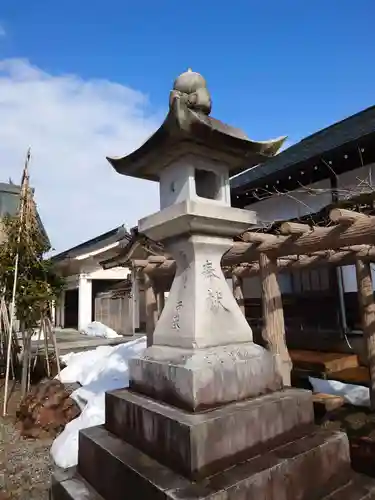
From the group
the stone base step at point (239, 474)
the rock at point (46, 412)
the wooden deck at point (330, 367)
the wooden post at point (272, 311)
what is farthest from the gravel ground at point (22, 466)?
the wooden deck at point (330, 367)

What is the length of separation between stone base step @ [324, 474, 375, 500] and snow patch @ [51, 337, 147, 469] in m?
3.06

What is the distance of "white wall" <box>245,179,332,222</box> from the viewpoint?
890 centimetres

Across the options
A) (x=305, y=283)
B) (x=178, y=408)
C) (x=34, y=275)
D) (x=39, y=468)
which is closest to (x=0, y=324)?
(x=34, y=275)

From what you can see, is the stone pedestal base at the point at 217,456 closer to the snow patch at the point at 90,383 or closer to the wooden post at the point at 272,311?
the snow patch at the point at 90,383

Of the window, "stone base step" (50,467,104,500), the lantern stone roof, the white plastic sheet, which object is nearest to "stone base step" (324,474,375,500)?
"stone base step" (50,467,104,500)

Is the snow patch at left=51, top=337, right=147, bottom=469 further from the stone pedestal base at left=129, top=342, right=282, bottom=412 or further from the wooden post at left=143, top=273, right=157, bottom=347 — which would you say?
the stone pedestal base at left=129, top=342, right=282, bottom=412

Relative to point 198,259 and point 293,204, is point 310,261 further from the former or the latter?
point 198,259

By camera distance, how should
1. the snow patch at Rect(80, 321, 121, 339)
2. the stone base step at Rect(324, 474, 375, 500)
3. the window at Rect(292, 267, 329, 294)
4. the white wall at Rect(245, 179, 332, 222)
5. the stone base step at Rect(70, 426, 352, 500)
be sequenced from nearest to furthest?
the stone base step at Rect(70, 426, 352, 500) < the stone base step at Rect(324, 474, 375, 500) < the white wall at Rect(245, 179, 332, 222) < the window at Rect(292, 267, 329, 294) < the snow patch at Rect(80, 321, 121, 339)

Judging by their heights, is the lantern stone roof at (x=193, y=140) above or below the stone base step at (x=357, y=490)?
above

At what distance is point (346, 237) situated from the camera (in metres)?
4.26

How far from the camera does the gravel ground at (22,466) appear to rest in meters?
3.92

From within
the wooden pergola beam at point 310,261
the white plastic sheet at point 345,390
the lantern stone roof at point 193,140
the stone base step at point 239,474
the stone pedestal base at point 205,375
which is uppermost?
the lantern stone roof at point 193,140

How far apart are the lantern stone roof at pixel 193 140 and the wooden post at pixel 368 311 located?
15.8 ft

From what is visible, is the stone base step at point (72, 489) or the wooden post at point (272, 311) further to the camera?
the wooden post at point (272, 311)
